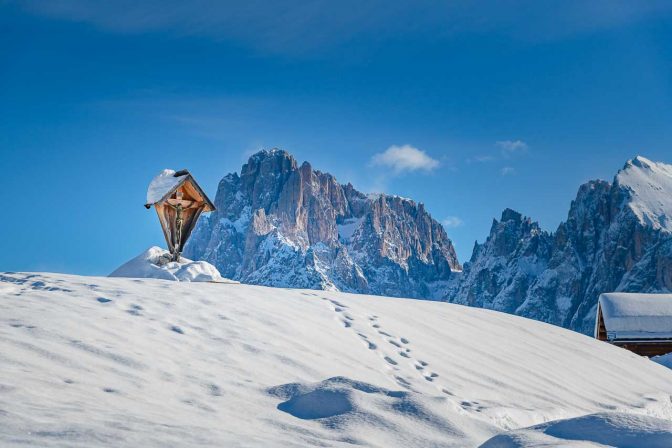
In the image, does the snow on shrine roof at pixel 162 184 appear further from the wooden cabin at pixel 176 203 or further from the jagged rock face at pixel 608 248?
the jagged rock face at pixel 608 248

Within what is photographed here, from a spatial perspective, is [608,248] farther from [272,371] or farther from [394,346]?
[272,371]

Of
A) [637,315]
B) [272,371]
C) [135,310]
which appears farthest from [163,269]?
[637,315]

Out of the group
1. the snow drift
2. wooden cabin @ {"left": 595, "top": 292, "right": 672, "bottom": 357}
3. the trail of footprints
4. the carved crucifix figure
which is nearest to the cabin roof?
the carved crucifix figure

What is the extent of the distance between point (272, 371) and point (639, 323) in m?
22.4

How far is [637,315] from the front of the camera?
2564 cm

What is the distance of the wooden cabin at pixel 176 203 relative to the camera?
12.4m

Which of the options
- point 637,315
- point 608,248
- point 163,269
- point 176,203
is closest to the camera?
point 163,269

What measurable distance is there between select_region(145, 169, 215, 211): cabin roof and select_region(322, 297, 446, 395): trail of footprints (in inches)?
152

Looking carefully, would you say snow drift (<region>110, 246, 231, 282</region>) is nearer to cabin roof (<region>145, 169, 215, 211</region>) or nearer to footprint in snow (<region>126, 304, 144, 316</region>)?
cabin roof (<region>145, 169, 215, 211</region>)

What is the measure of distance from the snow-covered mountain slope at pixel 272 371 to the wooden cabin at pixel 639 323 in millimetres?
14415

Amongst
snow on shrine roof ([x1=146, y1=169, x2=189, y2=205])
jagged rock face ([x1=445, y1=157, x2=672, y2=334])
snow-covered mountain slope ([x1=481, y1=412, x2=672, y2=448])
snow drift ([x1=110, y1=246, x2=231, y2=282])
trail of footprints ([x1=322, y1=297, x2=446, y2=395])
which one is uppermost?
jagged rock face ([x1=445, y1=157, x2=672, y2=334])

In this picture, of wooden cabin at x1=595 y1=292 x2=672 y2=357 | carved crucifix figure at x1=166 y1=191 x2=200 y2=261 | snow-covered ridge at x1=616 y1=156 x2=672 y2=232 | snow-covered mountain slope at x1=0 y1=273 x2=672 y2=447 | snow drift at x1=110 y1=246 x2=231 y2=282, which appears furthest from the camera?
snow-covered ridge at x1=616 y1=156 x2=672 y2=232

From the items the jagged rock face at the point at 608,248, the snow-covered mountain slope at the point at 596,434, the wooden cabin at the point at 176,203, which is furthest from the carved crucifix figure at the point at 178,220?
the jagged rock face at the point at 608,248

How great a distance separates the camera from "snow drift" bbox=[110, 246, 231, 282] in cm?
1127
